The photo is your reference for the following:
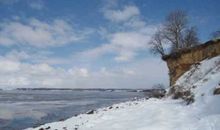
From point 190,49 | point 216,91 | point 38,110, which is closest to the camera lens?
point 216,91

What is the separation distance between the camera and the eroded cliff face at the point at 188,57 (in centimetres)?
2338

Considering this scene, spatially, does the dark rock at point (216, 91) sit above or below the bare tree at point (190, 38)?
below

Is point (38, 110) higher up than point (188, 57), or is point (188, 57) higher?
point (188, 57)

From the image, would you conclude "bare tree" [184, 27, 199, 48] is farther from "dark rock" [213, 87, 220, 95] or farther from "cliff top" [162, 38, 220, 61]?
"dark rock" [213, 87, 220, 95]

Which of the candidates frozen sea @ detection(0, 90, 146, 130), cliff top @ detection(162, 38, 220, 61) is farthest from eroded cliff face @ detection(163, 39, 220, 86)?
frozen sea @ detection(0, 90, 146, 130)

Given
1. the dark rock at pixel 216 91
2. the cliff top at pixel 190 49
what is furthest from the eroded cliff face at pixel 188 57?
the dark rock at pixel 216 91

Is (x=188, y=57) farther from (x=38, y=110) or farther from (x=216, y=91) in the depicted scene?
(x=38, y=110)

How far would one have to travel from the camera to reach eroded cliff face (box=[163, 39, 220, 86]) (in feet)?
76.7

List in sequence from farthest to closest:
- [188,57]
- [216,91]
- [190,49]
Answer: [188,57]
[190,49]
[216,91]

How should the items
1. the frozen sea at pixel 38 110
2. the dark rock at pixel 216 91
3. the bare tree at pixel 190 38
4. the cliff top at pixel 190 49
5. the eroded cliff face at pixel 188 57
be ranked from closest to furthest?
the dark rock at pixel 216 91
the cliff top at pixel 190 49
the eroded cliff face at pixel 188 57
the frozen sea at pixel 38 110
the bare tree at pixel 190 38

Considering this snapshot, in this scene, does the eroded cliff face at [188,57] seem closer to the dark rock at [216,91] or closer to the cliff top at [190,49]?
the cliff top at [190,49]

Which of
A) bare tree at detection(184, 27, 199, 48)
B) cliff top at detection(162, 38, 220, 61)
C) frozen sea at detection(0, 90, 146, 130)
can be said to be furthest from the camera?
bare tree at detection(184, 27, 199, 48)

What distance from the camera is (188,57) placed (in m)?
26.8

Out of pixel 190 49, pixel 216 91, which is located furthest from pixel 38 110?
pixel 216 91
